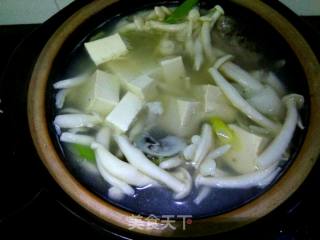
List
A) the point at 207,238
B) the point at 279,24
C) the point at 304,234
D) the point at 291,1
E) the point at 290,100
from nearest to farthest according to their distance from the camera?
1. the point at 207,238
2. the point at 304,234
3. the point at 290,100
4. the point at 279,24
5. the point at 291,1

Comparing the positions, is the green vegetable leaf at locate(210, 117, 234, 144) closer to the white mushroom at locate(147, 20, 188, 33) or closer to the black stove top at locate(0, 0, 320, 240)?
the black stove top at locate(0, 0, 320, 240)

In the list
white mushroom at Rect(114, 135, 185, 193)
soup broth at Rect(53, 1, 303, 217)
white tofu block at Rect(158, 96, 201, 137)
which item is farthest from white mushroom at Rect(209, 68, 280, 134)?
white mushroom at Rect(114, 135, 185, 193)

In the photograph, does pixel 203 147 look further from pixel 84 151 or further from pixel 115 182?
pixel 84 151

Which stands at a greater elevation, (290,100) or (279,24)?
(279,24)

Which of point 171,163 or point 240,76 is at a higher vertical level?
point 240,76

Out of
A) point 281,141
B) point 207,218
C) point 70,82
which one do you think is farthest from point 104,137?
point 281,141

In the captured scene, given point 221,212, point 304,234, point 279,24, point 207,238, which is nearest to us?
point 207,238

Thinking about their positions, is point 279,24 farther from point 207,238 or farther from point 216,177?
point 207,238

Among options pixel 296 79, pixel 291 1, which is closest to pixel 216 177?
pixel 296 79
